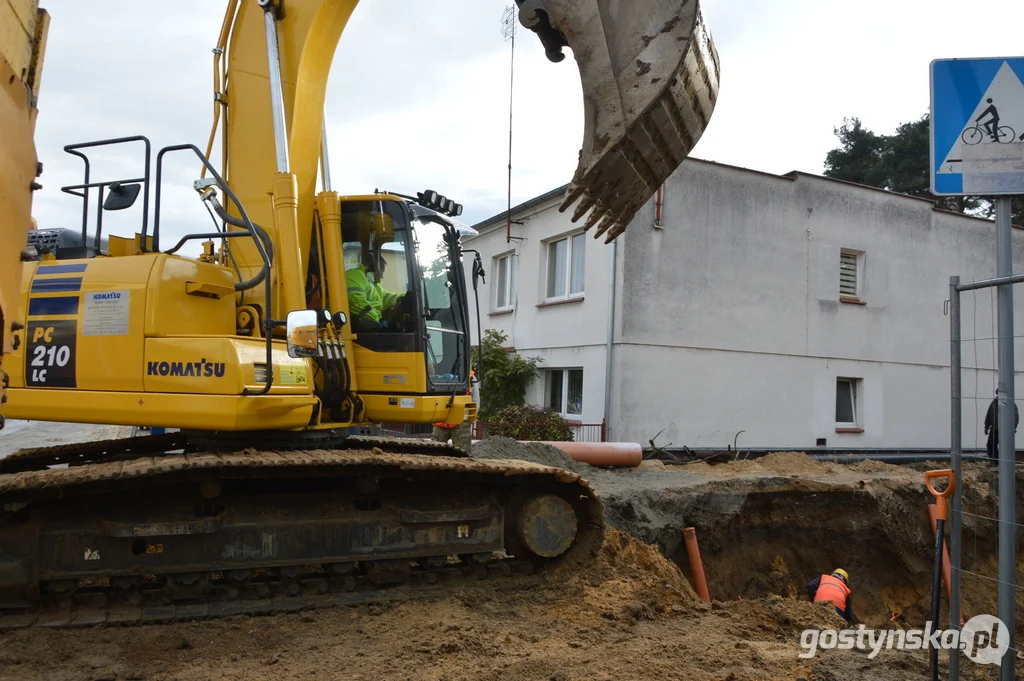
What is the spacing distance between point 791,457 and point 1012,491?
29.7 ft

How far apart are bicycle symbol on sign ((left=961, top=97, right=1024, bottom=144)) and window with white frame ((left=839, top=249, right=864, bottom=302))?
12979 mm

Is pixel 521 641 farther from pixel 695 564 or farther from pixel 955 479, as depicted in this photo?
pixel 695 564

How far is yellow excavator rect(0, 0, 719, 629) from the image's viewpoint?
13.2 feet

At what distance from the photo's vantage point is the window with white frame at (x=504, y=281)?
16.8 metres

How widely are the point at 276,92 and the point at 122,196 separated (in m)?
1.28

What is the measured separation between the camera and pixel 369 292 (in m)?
5.75

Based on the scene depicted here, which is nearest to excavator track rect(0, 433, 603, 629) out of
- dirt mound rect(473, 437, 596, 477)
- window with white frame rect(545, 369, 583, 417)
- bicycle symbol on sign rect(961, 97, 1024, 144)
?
bicycle symbol on sign rect(961, 97, 1024, 144)

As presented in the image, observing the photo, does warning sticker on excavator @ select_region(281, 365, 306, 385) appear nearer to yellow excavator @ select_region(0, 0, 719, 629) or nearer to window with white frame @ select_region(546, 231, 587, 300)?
yellow excavator @ select_region(0, 0, 719, 629)

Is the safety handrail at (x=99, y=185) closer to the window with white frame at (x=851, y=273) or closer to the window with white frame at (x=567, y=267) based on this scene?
the window with white frame at (x=567, y=267)

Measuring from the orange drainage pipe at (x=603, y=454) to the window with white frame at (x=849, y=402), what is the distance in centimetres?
685

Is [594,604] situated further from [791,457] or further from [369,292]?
[791,457]

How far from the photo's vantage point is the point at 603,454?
1024cm

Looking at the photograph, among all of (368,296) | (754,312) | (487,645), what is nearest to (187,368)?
(368,296)

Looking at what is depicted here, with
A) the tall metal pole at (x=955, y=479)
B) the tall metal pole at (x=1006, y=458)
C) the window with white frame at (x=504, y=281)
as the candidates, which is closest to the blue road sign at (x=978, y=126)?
the tall metal pole at (x=1006, y=458)
